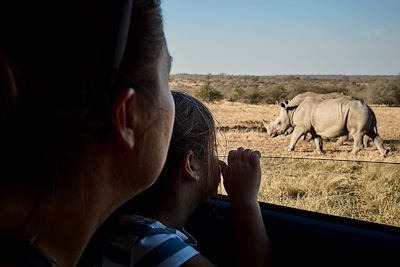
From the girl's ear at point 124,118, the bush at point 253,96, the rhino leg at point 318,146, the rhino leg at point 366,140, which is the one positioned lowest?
the rhino leg at point 318,146

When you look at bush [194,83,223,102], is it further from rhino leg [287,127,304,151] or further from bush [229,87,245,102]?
rhino leg [287,127,304,151]

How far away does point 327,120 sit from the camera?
3355 millimetres

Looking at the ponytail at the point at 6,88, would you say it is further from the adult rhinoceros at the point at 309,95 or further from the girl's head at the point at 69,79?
the adult rhinoceros at the point at 309,95

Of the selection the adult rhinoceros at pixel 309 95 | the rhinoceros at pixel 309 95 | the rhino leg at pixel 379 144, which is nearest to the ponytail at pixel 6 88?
the rhino leg at pixel 379 144

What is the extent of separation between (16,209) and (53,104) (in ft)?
0.46

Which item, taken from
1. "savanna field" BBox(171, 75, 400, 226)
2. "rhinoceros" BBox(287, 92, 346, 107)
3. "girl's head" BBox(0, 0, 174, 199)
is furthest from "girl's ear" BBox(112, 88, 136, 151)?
"rhinoceros" BBox(287, 92, 346, 107)

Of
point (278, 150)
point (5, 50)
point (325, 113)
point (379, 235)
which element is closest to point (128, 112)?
A: point (5, 50)

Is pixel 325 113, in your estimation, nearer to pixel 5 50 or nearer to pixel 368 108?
pixel 368 108

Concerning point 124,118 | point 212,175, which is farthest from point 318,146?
point 124,118

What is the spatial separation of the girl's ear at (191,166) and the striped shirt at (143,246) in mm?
173

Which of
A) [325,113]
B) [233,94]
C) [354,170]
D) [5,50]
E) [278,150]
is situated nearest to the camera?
[5,50]

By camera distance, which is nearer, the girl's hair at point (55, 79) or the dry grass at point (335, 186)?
the girl's hair at point (55, 79)

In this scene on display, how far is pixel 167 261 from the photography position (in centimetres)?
101

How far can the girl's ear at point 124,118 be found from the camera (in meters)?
0.63
